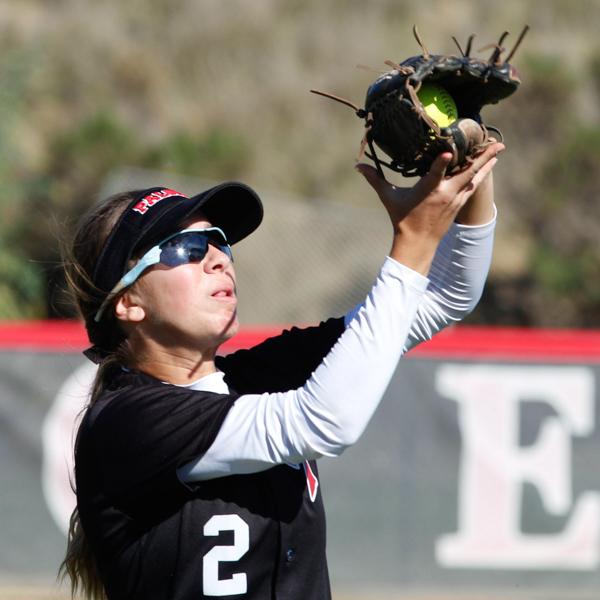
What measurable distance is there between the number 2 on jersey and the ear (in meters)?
0.45

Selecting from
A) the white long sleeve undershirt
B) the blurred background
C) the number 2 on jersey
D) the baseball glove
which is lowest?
the number 2 on jersey

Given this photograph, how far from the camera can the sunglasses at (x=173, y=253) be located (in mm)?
2318

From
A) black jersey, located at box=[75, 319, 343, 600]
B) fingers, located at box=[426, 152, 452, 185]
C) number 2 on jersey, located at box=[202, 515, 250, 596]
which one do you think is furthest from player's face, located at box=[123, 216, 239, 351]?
fingers, located at box=[426, 152, 452, 185]

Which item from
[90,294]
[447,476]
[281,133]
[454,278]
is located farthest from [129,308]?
[281,133]

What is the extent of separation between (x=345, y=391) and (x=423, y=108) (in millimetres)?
522

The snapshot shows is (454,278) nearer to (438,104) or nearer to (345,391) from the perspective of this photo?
(438,104)

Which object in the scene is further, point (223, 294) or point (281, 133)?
point (281, 133)

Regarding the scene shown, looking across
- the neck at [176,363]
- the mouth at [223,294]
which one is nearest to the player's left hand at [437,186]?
the mouth at [223,294]

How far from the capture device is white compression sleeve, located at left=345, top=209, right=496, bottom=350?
2445mm

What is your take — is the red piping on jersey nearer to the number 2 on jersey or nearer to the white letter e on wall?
the white letter e on wall

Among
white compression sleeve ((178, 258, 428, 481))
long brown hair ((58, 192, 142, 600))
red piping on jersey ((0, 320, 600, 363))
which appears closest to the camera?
white compression sleeve ((178, 258, 428, 481))

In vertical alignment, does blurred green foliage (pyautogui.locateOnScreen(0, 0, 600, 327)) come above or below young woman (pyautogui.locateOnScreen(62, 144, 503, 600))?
above

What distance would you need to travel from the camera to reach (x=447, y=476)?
22.2 feet

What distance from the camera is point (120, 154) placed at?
15.5 metres
